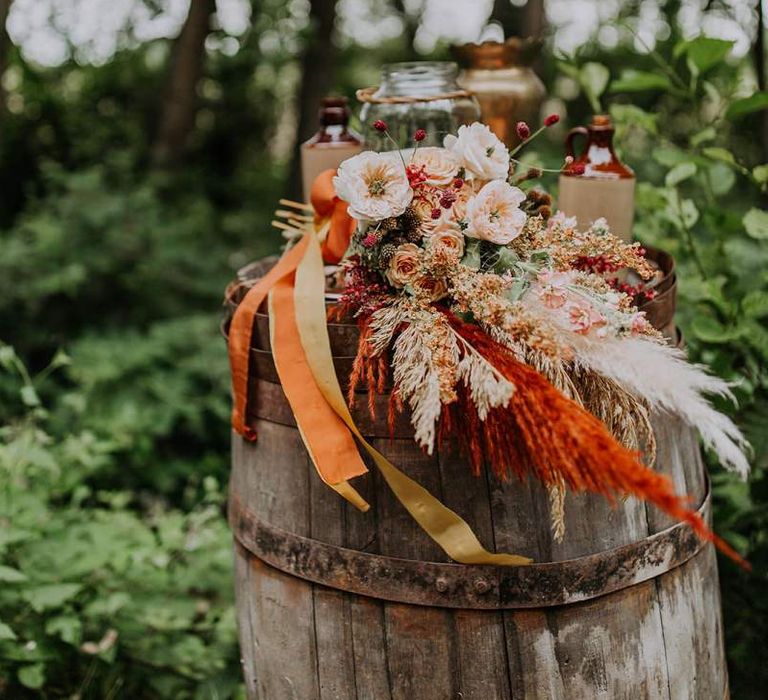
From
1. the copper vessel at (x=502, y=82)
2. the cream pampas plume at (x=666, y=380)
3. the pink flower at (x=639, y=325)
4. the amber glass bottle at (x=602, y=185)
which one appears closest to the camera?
the cream pampas plume at (x=666, y=380)

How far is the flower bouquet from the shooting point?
1.19 meters

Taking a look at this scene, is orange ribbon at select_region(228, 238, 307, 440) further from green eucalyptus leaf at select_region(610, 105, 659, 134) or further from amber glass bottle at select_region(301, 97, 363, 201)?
green eucalyptus leaf at select_region(610, 105, 659, 134)

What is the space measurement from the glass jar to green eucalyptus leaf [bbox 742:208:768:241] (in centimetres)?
67

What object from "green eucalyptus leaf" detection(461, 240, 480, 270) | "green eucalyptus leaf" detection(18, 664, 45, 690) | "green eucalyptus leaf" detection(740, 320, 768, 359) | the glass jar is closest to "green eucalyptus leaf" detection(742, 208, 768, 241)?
"green eucalyptus leaf" detection(740, 320, 768, 359)

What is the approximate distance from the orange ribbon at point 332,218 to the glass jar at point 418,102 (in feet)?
0.62

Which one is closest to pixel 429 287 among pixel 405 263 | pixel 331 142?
pixel 405 263

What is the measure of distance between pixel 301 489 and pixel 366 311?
349mm

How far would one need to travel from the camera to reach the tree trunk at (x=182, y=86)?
4929mm

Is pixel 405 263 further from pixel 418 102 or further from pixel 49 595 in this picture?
pixel 49 595

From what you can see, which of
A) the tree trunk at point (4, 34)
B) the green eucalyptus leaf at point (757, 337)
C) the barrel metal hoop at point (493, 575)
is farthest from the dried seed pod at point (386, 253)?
the tree trunk at point (4, 34)

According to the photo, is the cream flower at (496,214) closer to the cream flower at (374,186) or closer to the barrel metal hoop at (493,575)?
the cream flower at (374,186)

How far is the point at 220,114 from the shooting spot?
716cm

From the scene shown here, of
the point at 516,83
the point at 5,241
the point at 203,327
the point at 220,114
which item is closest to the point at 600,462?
the point at 516,83

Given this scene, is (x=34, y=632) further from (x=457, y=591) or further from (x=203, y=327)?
(x=203, y=327)
